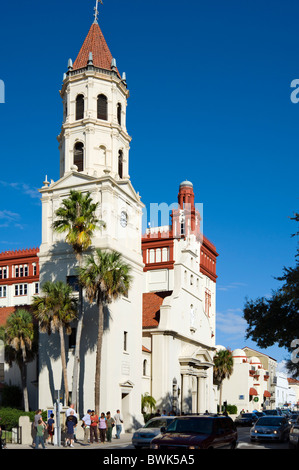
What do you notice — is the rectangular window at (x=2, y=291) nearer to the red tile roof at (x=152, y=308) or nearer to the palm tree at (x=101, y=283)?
the red tile roof at (x=152, y=308)

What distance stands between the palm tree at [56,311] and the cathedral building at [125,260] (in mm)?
1828

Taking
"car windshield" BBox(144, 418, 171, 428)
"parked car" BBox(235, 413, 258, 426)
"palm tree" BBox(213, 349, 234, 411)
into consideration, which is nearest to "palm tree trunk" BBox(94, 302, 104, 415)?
"car windshield" BBox(144, 418, 171, 428)

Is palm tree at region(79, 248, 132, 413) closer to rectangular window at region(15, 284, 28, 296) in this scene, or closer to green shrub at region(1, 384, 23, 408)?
green shrub at region(1, 384, 23, 408)

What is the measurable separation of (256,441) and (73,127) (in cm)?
2520

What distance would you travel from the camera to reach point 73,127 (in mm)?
46125

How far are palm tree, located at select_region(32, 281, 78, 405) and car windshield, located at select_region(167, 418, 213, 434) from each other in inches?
748

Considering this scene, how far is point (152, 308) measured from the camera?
55.0 meters

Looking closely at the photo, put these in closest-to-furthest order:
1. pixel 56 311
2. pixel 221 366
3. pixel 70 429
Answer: pixel 70 429
pixel 56 311
pixel 221 366

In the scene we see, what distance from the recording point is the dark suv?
19016mm

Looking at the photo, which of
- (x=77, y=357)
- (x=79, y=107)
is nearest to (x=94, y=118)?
(x=79, y=107)

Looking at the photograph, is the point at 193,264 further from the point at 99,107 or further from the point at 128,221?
the point at 99,107

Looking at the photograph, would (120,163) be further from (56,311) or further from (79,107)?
(56,311)

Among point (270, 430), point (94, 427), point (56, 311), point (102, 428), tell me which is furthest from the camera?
point (56, 311)

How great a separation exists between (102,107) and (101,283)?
48.8 ft
